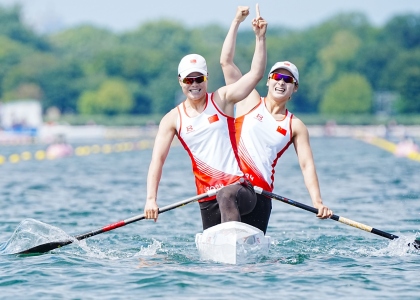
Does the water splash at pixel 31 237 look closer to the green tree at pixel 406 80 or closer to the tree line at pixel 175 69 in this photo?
the tree line at pixel 175 69

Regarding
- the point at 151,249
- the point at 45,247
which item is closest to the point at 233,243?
the point at 151,249

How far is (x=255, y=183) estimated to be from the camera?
10.2 metres

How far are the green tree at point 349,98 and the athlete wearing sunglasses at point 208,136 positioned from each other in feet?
319

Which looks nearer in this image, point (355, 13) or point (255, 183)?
point (255, 183)

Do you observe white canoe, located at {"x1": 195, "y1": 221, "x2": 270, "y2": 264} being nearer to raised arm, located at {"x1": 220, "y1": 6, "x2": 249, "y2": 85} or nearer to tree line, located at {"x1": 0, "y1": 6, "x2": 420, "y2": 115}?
raised arm, located at {"x1": 220, "y1": 6, "x2": 249, "y2": 85}

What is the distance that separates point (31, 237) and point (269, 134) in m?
3.00

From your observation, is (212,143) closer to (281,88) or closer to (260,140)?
(260,140)

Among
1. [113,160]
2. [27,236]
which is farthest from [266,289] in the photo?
[113,160]

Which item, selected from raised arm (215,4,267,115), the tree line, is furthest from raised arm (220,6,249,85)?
the tree line

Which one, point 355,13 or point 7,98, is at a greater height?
point 355,13

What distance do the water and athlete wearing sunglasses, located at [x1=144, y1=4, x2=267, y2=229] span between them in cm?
69

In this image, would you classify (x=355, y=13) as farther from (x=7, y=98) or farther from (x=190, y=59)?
(x=190, y=59)

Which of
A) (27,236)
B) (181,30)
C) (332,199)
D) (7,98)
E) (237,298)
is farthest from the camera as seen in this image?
(181,30)

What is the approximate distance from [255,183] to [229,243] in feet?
2.55
